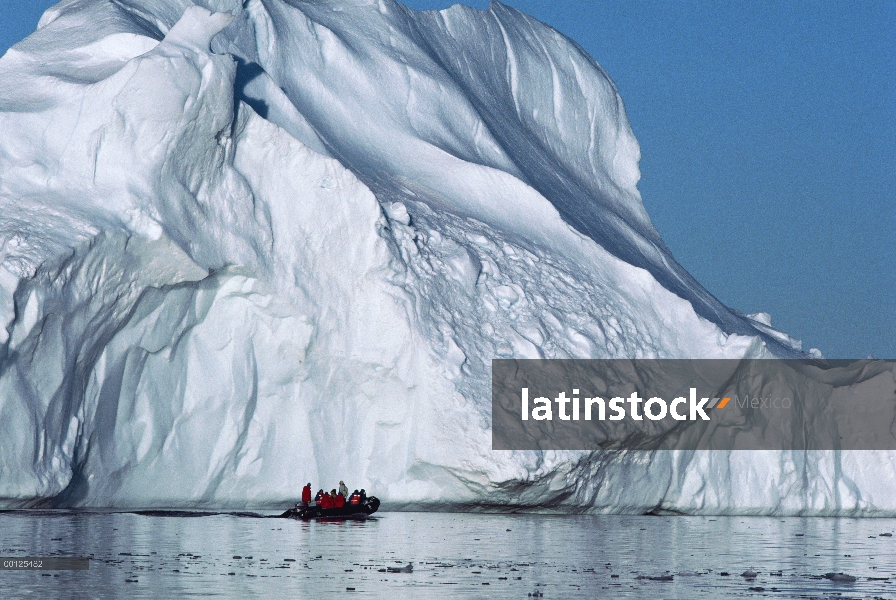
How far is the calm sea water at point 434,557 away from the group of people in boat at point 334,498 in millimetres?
628

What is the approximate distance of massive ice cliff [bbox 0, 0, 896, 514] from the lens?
21.8 m

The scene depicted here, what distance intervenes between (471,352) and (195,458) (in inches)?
211

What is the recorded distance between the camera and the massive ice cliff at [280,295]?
21.8 metres

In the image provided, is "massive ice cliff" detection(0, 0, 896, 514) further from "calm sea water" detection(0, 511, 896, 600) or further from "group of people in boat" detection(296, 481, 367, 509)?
"calm sea water" detection(0, 511, 896, 600)

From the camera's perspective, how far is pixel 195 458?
2425cm

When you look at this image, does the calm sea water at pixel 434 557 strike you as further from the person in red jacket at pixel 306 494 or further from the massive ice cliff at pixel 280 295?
the massive ice cliff at pixel 280 295

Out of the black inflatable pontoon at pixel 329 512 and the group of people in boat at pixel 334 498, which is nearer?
the black inflatable pontoon at pixel 329 512

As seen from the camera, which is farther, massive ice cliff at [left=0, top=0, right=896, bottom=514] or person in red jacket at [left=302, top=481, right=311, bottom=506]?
person in red jacket at [left=302, top=481, right=311, bottom=506]

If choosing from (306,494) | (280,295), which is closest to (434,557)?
(306,494)

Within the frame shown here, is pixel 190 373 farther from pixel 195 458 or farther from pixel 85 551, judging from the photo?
pixel 85 551

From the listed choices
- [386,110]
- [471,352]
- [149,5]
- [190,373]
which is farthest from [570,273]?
[149,5]

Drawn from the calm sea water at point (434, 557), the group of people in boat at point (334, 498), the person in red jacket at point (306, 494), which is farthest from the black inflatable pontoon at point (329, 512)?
the calm sea water at point (434, 557)

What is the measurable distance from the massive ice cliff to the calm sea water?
158cm

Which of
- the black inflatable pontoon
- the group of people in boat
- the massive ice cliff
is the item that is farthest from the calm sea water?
the massive ice cliff
